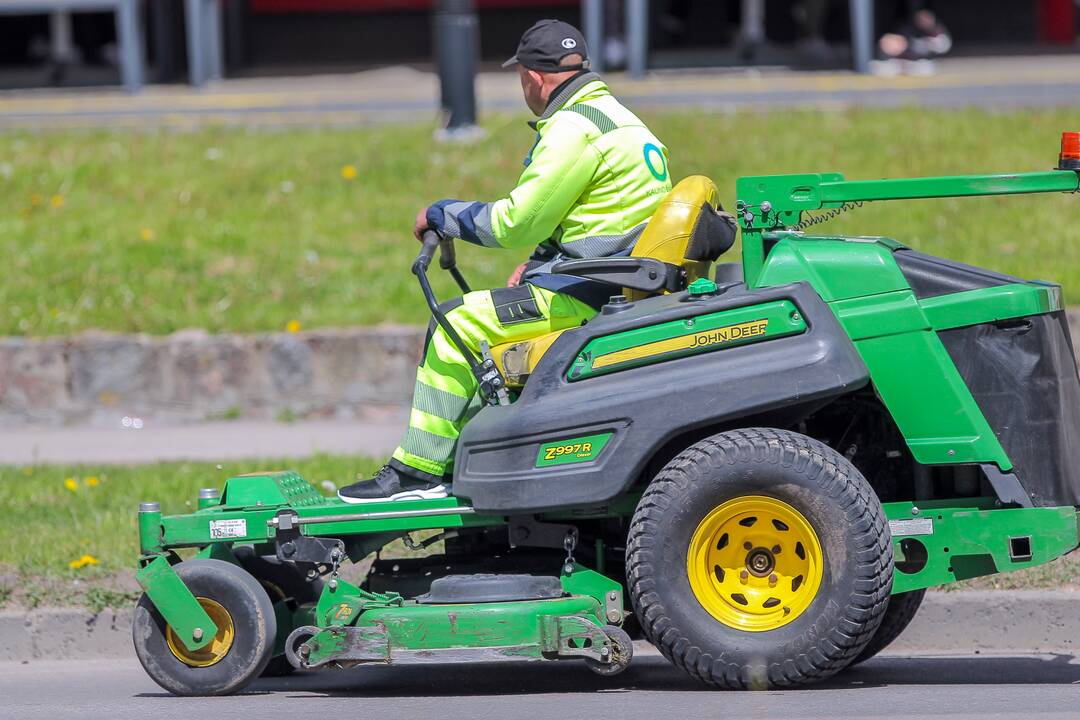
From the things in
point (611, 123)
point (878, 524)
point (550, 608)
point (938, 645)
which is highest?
point (611, 123)

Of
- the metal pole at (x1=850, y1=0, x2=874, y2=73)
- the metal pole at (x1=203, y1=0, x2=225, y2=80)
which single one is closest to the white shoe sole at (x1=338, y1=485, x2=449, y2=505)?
the metal pole at (x1=850, y1=0, x2=874, y2=73)

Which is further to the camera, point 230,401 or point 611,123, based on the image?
point 230,401

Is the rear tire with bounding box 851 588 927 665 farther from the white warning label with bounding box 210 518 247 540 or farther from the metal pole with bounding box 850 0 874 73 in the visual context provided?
the metal pole with bounding box 850 0 874 73

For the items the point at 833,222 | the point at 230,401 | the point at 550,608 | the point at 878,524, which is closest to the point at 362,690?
the point at 550,608

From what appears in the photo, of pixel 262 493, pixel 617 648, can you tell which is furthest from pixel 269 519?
pixel 617 648

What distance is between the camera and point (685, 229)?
5.09 meters

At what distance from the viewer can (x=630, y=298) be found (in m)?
5.25

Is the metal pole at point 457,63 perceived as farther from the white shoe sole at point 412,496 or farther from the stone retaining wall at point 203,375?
the white shoe sole at point 412,496

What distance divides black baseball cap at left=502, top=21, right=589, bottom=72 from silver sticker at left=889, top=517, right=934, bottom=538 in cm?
178

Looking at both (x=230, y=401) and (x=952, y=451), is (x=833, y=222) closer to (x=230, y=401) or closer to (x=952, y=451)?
(x=230, y=401)

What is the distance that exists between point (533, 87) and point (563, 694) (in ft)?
6.47

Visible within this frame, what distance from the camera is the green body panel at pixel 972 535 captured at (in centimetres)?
474

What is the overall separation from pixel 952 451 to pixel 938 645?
57.1 inches

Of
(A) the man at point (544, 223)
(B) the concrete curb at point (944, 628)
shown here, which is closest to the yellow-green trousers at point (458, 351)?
(A) the man at point (544, 223)
